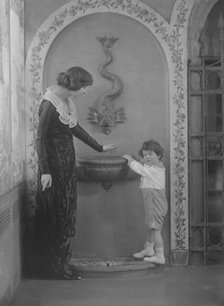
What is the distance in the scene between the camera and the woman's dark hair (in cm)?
363

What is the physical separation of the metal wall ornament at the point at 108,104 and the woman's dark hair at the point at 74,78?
0.12 m

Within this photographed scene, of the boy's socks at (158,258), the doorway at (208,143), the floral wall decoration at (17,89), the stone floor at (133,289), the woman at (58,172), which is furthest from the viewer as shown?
the doorway at (208,143)

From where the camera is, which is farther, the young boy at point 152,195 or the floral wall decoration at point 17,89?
the young boy at point 152,195

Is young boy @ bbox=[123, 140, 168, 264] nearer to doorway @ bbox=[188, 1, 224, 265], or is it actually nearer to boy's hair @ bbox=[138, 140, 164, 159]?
boy's hair @ bbox=[138, 140, 164, 159]

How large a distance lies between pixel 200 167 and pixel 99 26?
1205mm

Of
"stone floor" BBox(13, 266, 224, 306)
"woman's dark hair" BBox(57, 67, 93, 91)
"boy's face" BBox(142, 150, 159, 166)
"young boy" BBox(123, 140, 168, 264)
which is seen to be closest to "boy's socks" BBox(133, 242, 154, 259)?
"young boy" BBox(123, 140, 168, 264)

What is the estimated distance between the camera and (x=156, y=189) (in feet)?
12.4

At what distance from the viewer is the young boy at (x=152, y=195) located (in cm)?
370

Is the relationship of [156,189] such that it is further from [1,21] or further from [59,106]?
[1,21]

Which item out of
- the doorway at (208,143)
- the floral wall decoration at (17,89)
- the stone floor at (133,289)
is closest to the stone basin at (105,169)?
the floral wall decoration at (17,89)

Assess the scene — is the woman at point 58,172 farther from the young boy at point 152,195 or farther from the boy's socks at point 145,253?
the boy's socks at point 145,253

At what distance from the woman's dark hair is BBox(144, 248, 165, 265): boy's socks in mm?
1221

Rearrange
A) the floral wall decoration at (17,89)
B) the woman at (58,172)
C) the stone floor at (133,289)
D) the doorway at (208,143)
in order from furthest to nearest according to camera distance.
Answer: the doorway at (208,143) → the woman at (58,172) → the floral wall decoration at (17,89) → the stone floor at (133,289)

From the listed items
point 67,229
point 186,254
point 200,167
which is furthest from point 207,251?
point 67,229
